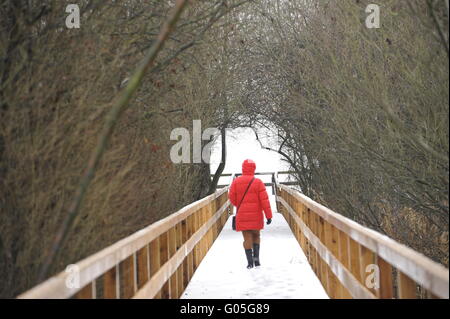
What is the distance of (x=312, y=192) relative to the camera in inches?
840

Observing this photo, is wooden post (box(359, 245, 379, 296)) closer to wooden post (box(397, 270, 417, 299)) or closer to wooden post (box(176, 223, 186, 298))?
wooden post (box(397, 270, 417, 299))

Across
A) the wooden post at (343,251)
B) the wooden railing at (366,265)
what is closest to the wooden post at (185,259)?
the wooden railing at (366,265)

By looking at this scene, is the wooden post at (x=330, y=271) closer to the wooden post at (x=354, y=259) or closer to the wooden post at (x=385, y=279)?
the wooden post at (x=354, y=259)

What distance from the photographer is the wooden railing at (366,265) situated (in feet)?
12.9

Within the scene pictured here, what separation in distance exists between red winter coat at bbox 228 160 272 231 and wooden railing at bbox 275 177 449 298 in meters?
0.73

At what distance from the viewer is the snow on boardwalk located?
9.16 metres

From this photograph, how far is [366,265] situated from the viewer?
6.32 m

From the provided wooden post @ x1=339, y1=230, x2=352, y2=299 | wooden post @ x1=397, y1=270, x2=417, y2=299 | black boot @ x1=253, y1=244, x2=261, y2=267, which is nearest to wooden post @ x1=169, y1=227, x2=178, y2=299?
wooden post @ x1=339, y1=230, x2=352, y2=299

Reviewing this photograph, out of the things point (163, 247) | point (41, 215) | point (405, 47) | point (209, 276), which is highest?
point (405, 47)

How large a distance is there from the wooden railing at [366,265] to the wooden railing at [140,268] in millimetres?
1549

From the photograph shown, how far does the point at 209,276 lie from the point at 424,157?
10.3 feet
